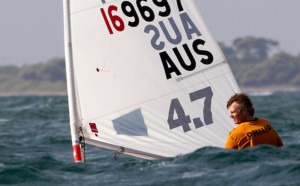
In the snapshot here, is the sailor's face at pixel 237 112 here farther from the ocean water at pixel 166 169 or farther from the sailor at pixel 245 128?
the ocean water at pixel 166 169

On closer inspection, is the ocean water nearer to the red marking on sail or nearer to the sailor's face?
the sailor's face

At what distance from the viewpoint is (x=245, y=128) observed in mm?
11453

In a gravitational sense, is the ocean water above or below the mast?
below

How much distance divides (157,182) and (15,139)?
802cm

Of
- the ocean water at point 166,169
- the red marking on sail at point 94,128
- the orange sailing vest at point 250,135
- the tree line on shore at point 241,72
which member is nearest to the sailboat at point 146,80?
the red marking on sail at point 94,128

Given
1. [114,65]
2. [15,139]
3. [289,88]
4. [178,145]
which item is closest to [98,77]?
[114,65]

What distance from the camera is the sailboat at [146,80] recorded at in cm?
1287

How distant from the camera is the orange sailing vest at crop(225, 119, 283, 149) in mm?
11469

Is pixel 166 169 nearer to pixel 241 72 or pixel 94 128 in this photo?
pixel 94 128

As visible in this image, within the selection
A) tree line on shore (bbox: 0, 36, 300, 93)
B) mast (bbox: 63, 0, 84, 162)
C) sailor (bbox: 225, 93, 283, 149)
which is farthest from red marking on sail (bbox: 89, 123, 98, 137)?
tree line on shore (bbox: 0, 36, 300, 93)

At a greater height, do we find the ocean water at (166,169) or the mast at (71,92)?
the mast at (71,92)

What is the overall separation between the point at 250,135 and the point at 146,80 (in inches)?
82.7

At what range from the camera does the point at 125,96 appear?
1306 centimetres

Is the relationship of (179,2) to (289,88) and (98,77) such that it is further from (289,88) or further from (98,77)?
(289,88)
